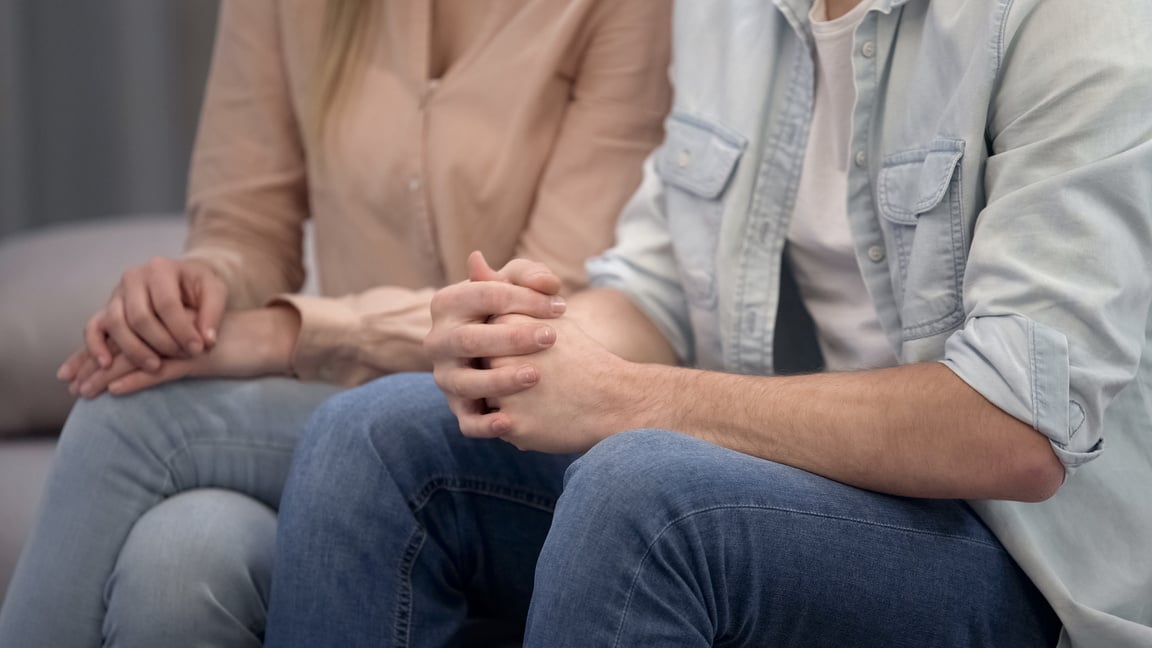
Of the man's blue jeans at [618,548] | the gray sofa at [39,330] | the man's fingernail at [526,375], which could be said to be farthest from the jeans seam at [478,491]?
the gray sofa at [39,330]

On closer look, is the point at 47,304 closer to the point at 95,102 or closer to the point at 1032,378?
the point at 95,102

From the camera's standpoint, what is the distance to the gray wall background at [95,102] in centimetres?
237

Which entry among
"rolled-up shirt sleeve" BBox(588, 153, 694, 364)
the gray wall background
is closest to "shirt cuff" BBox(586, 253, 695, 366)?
"rolled-up shirt sleeve" BBox(588, 153, 694, 364)

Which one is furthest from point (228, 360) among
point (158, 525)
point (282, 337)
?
point (158, 525)

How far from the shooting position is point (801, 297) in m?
1.13

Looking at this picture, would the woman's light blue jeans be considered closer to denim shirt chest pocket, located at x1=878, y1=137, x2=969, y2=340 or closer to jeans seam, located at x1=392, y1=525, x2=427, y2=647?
jeans seam, located at x1=392, y1=525, x2=427, y2=647

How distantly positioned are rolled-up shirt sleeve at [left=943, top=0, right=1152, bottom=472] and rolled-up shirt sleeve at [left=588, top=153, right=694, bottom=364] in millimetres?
393

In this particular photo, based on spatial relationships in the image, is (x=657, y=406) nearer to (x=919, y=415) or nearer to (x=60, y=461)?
(x=919, y=415)

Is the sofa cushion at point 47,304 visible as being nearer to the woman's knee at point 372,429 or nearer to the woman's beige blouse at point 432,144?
the woman's beige blouse at point 432,144

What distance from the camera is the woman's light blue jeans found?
101 cm

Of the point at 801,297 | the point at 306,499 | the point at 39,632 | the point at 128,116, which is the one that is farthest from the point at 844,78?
the point at 128,116

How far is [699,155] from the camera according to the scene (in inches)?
44.5

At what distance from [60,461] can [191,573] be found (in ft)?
0.57

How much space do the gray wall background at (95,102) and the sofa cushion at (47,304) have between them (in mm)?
746
